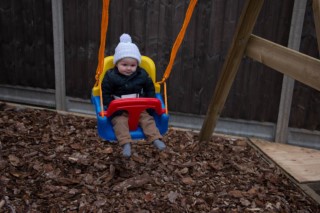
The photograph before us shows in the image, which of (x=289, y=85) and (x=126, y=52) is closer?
(x=126, y=52)

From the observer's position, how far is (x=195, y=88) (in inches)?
184

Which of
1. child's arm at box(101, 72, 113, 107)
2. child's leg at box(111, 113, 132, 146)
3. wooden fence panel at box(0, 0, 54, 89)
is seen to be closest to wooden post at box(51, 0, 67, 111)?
wooden fence panel at box(0, 0, 54, 89)

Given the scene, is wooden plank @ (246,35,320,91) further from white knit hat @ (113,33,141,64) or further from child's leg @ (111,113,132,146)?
child's leg @ (111,113,132,146)

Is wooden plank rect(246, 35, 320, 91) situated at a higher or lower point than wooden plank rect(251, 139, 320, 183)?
higher

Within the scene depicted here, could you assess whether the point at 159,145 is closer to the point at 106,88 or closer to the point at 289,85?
the point at 106,88

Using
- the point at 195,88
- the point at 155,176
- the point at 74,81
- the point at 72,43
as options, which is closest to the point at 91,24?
the point at 72,43

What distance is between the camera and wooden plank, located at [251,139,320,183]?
148 inches

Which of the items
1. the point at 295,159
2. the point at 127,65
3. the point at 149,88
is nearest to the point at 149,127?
the point at 149,88

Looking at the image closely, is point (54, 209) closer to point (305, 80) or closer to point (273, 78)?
point (305, 80)

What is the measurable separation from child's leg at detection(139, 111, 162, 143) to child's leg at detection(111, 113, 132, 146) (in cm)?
14

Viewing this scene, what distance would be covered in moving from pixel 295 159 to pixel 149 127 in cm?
202

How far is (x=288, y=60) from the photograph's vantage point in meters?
2.90

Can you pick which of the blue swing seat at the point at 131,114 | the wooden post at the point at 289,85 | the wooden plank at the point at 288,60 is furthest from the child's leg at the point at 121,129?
the wooden post at the point at 289,85

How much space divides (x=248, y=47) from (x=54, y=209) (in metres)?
2.22
